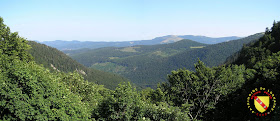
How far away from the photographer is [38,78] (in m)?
19.8

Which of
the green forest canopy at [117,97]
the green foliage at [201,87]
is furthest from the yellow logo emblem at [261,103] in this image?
the green foliage at [201,87]

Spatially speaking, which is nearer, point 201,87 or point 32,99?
point 32,99

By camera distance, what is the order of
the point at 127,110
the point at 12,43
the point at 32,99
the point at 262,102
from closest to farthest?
the point at 32,99 < the point at 262,102 < the point at 127,110 < the point at 12,43

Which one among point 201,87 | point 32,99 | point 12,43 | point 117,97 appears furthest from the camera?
A: point 12,43

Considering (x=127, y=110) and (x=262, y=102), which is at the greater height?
(x=262, y=102)

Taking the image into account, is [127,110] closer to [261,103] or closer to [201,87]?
[261,103]

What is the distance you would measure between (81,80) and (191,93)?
22651mm

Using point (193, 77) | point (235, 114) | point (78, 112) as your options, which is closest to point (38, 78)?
point (78, 112)

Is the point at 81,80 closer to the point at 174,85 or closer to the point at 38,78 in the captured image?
the point at 38,78

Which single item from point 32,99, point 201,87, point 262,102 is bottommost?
point 201,87

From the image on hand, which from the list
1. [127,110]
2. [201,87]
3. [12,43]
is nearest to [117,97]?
[127,110]

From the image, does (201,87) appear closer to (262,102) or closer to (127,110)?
(262,102)

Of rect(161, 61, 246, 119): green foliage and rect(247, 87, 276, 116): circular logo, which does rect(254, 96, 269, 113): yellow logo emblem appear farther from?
rect(161, 61, 246, 119): green foliage

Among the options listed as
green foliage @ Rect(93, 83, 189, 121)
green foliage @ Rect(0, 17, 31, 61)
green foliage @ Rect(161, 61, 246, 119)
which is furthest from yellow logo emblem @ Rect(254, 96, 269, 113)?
green foliage @ Rect(0, 17, 31, 61)
